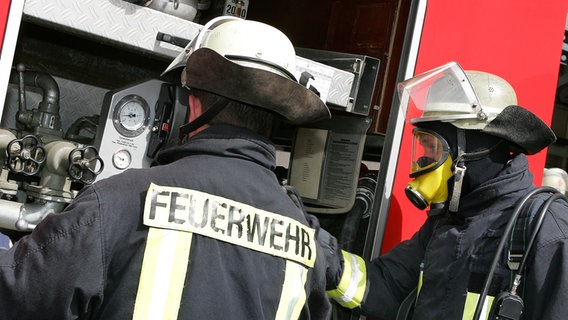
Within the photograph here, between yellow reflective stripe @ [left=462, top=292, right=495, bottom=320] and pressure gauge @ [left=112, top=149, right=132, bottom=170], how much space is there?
1.38 metres

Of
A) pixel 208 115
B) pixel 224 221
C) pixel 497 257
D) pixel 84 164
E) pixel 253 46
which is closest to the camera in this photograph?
pixel 224 221

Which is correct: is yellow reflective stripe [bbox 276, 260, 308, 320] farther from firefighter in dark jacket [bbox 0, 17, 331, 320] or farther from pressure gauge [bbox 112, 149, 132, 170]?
pressure gauge [bbox 112, 149, 132, 170]

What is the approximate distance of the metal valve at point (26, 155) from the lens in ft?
8.58

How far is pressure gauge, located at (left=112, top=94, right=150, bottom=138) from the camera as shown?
2938mm

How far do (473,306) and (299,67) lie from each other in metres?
1.10

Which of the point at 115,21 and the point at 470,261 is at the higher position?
the point at 115,21

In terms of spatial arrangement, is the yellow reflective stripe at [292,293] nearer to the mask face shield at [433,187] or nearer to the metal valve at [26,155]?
the mask face shield at [433,187]

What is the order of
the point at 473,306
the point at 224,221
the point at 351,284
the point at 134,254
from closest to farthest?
the point at 134,254
the point at 224,221
the point at 473,306
the point at 351,284

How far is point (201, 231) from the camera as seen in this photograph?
6.00 ft

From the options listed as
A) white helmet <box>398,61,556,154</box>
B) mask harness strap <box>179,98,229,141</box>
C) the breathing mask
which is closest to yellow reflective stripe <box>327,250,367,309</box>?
the breathing mask

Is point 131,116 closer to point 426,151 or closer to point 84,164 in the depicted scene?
point 84,164

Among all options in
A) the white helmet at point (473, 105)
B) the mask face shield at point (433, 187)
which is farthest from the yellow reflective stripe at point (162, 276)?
the white helmet at point (473, 105)

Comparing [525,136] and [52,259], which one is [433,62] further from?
[52,259]

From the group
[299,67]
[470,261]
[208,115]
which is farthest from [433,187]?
[208,115]
